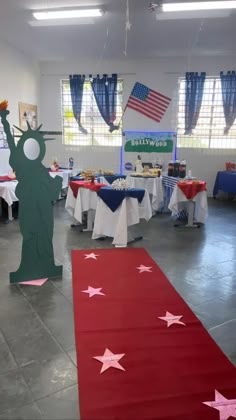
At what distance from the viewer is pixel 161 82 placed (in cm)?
781

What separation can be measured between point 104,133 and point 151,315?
644 cm

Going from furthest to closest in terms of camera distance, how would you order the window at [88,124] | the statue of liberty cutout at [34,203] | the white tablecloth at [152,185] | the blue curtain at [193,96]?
the window at [88,124]
the blue curtain at [193,96]
the white tablecloth at [152,185]
the statue of liberty cutout at [34,203]

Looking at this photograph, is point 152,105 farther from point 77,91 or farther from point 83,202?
point 83,202

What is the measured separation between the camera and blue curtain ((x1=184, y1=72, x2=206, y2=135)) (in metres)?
7.56

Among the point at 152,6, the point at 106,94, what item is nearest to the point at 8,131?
the point at 152,6

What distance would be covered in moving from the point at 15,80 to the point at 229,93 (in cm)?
489

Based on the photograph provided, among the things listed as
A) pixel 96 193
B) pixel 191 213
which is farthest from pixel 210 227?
pixel 96 193

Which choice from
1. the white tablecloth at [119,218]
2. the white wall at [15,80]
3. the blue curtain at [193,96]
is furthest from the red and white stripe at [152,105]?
the white tablecloth at [119,218]

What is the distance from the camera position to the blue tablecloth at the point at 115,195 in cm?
423

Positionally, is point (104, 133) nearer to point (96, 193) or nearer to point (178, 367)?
point (96, 193)

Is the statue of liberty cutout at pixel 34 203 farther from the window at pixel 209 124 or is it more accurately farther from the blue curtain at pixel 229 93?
the blue curtain at pixel 229 93

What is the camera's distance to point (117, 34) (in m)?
5.83

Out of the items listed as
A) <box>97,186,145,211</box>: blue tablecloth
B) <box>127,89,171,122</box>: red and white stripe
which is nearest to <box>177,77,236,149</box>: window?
<box>127,89,171,122</box>: red and white stripe

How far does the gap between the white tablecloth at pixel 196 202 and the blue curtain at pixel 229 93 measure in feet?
10.8
